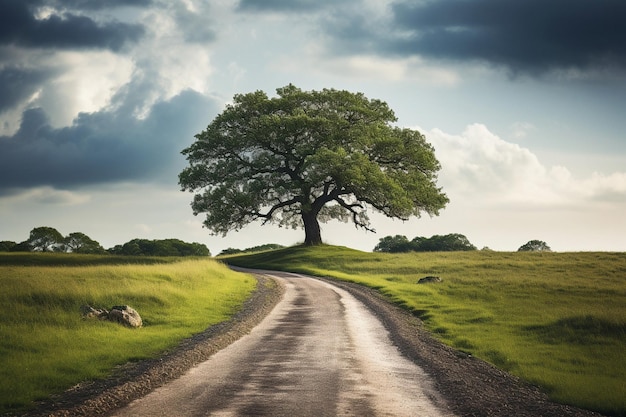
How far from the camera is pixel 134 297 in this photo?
24969 mm

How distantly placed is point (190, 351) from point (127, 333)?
12.5 ft

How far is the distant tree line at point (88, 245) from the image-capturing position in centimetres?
8712

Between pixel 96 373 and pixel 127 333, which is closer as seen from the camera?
pixel 96 373

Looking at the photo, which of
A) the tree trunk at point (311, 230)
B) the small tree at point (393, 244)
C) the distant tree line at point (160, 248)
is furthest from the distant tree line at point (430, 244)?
the tree trunk at point (311, 230)

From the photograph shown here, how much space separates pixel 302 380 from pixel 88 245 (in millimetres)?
91494

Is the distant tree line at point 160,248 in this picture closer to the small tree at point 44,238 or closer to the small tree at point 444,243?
the small tree at point 44,238

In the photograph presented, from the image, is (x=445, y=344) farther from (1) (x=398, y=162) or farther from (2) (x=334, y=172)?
(1) (x=398, y=162)

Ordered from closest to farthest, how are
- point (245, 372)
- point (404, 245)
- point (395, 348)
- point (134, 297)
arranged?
point (245, 372)
point (395, 348)
point (134, 297)
point (404, 245)

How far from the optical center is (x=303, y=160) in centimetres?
6253

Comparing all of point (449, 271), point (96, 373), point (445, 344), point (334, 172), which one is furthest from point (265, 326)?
point (334, 172)

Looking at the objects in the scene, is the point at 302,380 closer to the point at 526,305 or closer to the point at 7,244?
the point at 526,305

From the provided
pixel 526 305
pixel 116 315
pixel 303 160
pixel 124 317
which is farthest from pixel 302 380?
pixel 303 160

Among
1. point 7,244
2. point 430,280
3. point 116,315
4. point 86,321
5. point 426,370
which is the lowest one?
point 426,370

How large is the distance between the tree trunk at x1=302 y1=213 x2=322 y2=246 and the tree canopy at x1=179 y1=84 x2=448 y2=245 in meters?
0.12
